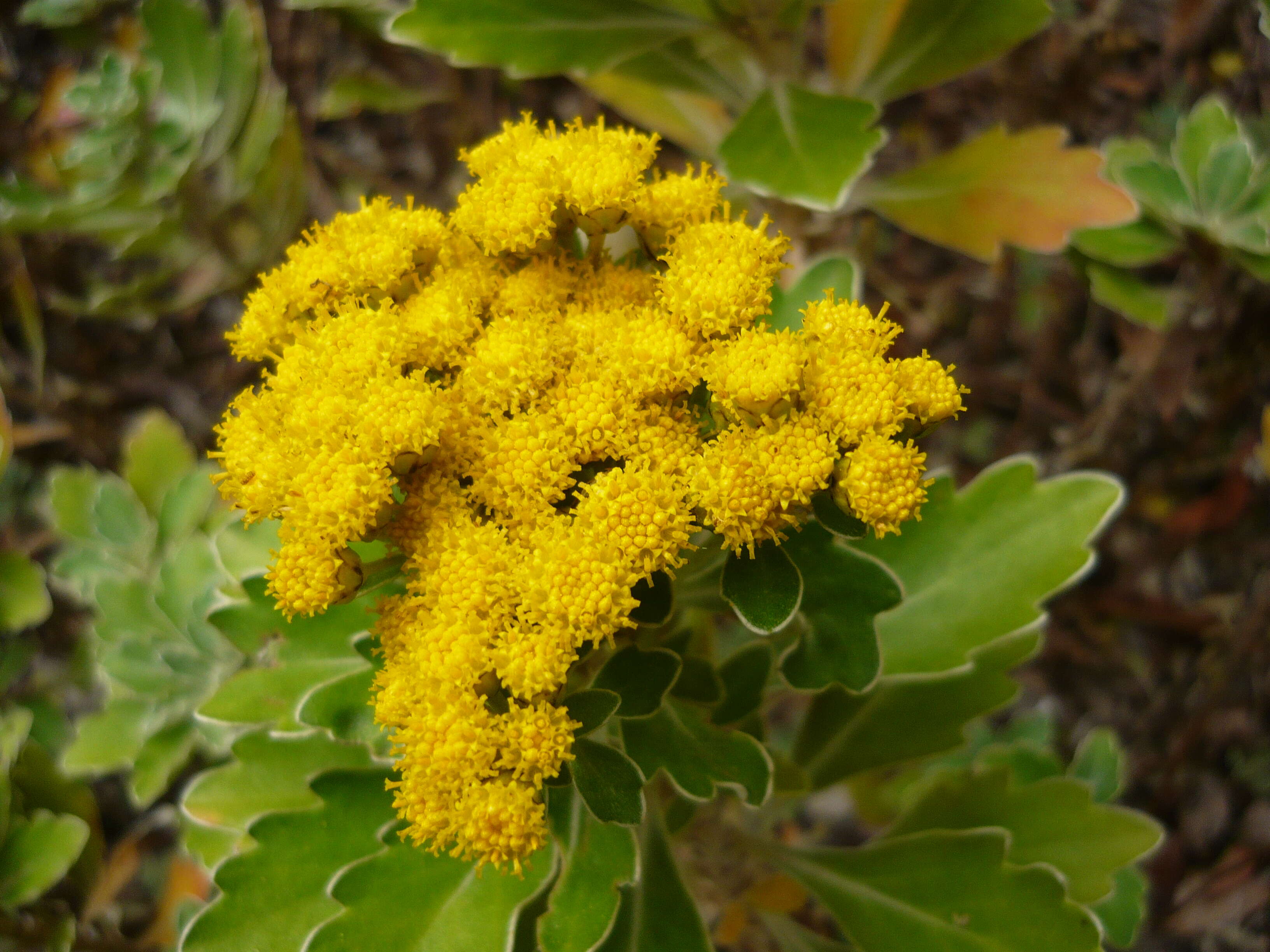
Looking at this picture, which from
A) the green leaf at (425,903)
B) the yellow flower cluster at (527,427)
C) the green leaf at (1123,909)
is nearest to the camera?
the yellow flower cluster at (527,427)

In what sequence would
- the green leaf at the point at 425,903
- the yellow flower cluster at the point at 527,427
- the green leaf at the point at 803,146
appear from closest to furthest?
1. the yellow flower cluster at the point at 527,427
2. the green leaf at the point at 425,903
3. the green leaf at the point at 803,146

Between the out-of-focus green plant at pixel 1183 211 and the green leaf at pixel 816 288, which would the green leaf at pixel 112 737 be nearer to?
the green leaf at pixel 816 288

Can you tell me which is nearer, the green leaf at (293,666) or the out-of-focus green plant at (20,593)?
the green leaf at (293,666)

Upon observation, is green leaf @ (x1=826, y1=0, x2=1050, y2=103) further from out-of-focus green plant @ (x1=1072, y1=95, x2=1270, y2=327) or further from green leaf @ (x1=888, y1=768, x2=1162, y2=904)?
green leaf @ (x1=888, y1=768, x2=1162, y2=904)

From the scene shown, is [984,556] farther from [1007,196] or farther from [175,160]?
[175,160]

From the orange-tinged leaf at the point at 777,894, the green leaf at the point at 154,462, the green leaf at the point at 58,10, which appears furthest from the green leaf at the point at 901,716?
the green leaf at the point at 58,10

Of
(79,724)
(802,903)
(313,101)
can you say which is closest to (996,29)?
(802,903)

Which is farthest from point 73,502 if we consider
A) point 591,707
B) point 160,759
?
point 591,707
